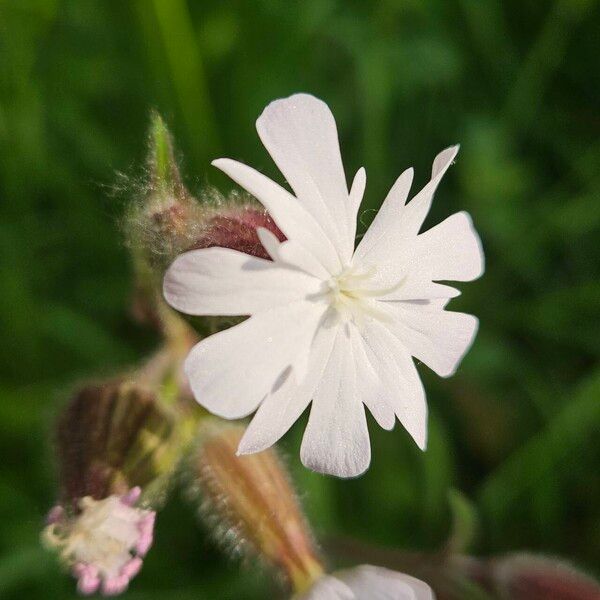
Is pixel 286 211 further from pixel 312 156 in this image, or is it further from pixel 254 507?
pixel 254 507

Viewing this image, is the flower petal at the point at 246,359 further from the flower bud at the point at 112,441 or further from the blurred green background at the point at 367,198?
the blurred green background at the point at 367,198

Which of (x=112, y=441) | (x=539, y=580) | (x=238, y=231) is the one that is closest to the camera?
(x=238, y=231)

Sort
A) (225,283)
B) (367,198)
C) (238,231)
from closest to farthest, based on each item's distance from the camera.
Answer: (225,283) < (238,231) < (367,198)

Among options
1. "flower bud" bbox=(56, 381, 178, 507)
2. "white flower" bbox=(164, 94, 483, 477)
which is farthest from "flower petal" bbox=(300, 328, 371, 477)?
"flower bud" bbox=(56, 381, 178, 507)

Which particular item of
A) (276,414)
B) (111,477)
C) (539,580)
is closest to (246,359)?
(276,414)

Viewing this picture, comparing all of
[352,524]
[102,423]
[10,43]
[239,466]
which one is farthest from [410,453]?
[10,43]

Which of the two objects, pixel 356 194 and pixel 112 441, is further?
pixel 112 441

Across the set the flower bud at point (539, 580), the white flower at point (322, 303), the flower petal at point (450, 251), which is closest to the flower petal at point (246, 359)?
the white flower at point (322, 303)
